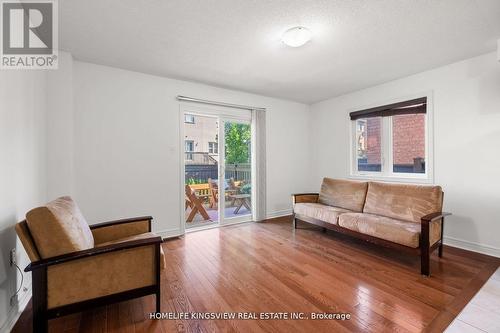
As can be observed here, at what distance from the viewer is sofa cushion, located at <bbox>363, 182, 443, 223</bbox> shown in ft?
8.80

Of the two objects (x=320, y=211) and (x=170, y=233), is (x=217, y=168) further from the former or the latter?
(x=320, y=211)

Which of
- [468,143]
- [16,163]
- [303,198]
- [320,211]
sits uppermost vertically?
[468,143]

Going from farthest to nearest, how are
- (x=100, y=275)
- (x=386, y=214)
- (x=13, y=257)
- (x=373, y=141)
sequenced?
(x=373, y=141)
(x=386, y=214)
(x=13, y=257)
(x=100, y=275)

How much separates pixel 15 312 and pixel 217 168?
9.47 ft

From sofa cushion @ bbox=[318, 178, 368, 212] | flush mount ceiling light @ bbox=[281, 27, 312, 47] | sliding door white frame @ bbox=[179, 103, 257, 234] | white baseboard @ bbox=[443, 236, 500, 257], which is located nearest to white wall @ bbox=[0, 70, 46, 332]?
sliding door white frame @ bbox=[179, 103, 257, 234]

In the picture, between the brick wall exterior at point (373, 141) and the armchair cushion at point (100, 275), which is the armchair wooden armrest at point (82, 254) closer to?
the armchair cushion at point (100, 275)

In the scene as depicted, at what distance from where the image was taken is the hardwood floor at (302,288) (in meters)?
1.61

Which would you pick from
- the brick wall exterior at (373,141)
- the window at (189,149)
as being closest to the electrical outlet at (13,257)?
the window at (189,149)

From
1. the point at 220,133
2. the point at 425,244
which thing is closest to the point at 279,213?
the point at 220,133

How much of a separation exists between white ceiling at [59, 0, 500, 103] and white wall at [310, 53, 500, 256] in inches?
8.9

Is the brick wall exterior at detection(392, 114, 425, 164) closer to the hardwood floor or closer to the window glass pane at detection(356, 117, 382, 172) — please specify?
the window glass pane at detection(356, 117, 382, 172)

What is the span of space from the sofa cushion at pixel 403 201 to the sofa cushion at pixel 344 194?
0.39 ft

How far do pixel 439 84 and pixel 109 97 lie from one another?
14.8 ft

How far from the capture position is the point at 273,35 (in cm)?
231
